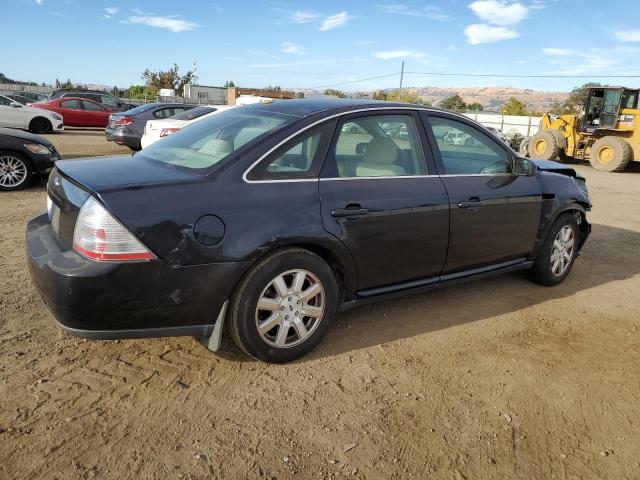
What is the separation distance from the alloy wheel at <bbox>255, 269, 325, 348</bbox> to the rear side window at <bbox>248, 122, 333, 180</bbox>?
597mm

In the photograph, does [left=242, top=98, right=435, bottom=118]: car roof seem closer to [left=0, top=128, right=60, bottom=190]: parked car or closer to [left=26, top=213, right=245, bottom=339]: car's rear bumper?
[left=26, top=213, right=245, bottom=339]: car's rear bumper

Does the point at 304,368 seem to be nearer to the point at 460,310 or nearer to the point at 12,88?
the point at 460,310

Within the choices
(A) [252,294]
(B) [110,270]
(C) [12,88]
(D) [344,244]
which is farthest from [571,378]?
(C) [12,88]

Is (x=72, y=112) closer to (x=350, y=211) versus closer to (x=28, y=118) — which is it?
(x=28, y=118)

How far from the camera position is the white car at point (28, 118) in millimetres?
16859

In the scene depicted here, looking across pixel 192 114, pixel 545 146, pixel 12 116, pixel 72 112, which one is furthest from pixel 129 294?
pixel 72 112

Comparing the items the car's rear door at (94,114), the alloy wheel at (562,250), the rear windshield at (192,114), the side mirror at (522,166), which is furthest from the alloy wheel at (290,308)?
the car's rear door at (94,114)

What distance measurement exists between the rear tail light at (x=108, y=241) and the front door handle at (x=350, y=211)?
115 cm

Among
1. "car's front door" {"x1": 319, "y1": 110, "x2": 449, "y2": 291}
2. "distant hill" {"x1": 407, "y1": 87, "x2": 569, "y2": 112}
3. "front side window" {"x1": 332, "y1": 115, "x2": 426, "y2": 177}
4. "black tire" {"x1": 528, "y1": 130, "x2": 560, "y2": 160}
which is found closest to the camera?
"car's front door" {"x1": 319, "y1": 110, "x2": 449, "y2": 291}

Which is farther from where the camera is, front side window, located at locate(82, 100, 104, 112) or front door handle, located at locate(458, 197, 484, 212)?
front side window, located at locate(82, 100, 104, 112)

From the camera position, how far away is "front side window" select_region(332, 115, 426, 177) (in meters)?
3.38

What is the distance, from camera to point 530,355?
3545 mm

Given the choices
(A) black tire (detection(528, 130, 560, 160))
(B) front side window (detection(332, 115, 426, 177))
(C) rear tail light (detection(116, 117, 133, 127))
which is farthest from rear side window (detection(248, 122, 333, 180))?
(A) black tire (detection(528, 130, 560, 160))

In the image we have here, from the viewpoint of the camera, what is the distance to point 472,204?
387 cm
